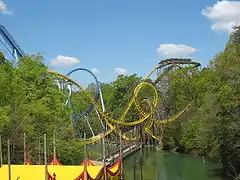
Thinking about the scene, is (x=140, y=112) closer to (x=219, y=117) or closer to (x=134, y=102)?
(x=134, y=102)

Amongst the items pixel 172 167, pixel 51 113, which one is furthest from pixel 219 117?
pixel 172 167

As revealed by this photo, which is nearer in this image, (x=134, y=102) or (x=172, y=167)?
(x=172, y=167)

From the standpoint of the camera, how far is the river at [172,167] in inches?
877

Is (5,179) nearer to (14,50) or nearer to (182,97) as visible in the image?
(14,50)

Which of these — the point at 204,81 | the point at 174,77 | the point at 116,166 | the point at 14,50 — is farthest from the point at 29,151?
the point at 174,77

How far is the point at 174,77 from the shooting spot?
40250 mm

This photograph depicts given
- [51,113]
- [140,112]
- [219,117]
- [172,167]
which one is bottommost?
[172,167]

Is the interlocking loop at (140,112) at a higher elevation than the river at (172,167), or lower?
higher

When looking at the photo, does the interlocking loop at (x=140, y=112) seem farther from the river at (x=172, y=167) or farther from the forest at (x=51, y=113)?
the forest at (x=51, y=113)

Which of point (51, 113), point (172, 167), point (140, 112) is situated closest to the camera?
point (51, 113)

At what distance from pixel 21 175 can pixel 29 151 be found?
17.9 ft

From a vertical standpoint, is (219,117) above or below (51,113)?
below

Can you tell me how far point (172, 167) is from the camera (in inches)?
1033

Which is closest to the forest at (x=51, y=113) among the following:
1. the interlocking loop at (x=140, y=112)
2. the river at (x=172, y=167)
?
the river at (x=172, y=167)
